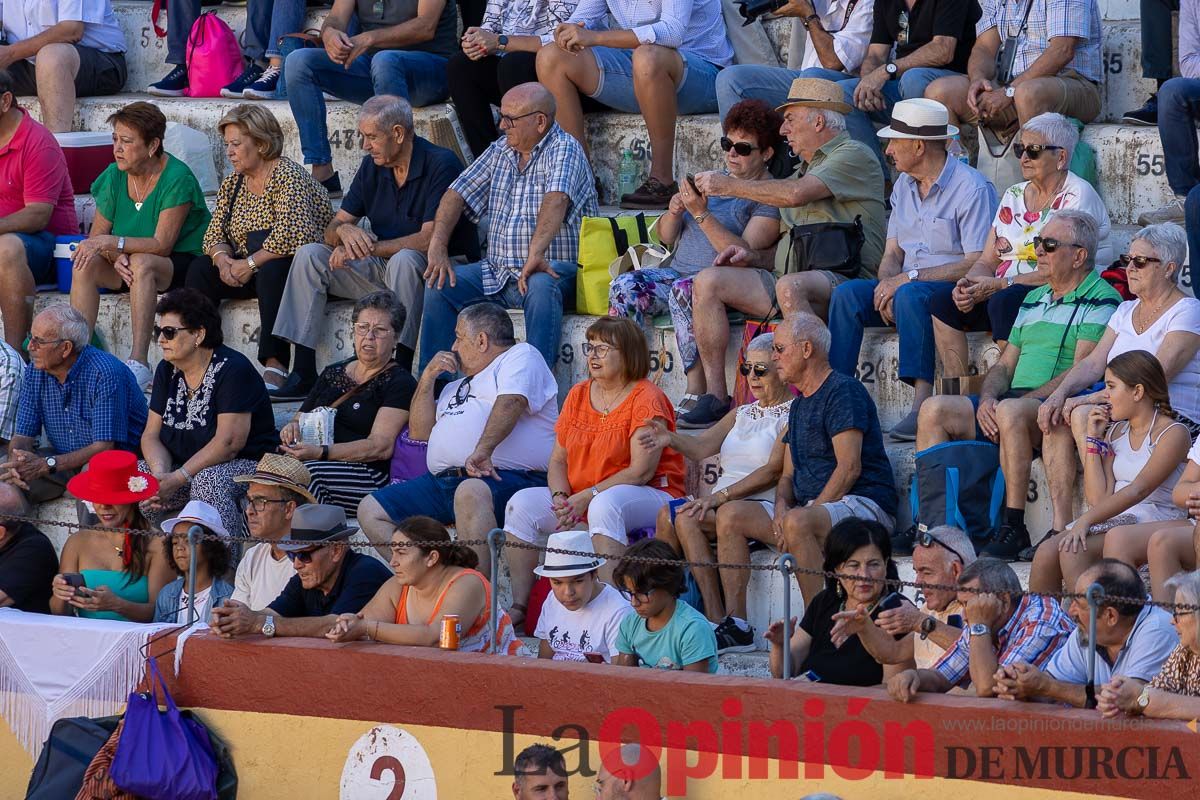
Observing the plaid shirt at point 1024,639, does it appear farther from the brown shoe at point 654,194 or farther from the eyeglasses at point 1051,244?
the brown shoe at point 654,194

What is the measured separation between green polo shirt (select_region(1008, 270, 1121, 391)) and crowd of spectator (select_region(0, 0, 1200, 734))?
0.04ft

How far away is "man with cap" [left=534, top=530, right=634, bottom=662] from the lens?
741 cm

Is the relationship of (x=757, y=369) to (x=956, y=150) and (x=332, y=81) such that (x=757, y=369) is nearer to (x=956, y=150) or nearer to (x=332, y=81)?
(x=956, y=150)

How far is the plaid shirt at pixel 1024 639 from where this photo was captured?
20.5ft

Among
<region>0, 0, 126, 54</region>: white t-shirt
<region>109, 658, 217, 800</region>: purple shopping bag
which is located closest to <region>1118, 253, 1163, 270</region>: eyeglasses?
<region>109, 658, 217, 800</region>: purple shopping bag

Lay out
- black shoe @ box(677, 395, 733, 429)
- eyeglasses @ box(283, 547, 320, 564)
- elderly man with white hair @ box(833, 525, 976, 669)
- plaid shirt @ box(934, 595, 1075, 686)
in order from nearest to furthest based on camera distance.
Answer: plaid shirt @ box(934, 595, 1075, 686), elderly man with white hair @ box(833, 525, 976, 669), eyeglasses @ box(283, 547, 320, 564), black shoe @ box(677, 395, 733, 429)

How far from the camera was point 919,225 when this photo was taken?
348 inches

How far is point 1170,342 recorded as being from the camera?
755 centimetres

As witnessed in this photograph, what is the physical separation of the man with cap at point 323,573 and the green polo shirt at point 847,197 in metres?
2.45

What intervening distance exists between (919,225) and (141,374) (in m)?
3.84

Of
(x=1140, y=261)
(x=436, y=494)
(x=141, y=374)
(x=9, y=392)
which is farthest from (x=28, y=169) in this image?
(x=1140, y=261)

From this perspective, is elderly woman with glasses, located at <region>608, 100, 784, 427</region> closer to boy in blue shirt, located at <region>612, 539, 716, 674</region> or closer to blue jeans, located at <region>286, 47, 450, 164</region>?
boy in blue shirt, located at <region>612, 539, 716, 674</region>

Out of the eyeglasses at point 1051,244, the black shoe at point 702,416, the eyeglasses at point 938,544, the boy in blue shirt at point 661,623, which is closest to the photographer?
the eyeglasses at point 938,544

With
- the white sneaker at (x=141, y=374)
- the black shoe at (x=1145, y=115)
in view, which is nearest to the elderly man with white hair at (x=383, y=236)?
the white sneaker at (x=141, y=374)
